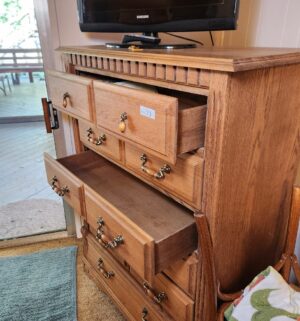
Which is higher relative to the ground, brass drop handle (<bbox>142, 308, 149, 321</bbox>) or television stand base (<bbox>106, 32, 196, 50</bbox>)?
television stand base (<bbox>106, 32, 196, 50</bbox>)

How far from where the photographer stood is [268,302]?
0.69 meters

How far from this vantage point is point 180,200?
2.56 ft

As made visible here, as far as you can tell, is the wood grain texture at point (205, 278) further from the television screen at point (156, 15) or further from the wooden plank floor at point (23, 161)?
the wooden plank floor at point (23, 161)

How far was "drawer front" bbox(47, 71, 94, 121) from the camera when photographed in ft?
2.86

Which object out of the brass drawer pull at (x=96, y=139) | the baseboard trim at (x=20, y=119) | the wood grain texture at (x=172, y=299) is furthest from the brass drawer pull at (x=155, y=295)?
the baseboard trim at (x=20, y=119)

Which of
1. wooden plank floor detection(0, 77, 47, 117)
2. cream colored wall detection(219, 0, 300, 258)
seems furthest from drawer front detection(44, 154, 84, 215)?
wooden plank floor detection(0, 77, 47, 117)

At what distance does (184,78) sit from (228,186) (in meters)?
0.27

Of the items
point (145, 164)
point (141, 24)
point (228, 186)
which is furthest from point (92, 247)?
point (141, 24)

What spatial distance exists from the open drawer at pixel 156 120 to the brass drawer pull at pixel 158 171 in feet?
0.34

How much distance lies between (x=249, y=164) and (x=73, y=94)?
583 millimetres

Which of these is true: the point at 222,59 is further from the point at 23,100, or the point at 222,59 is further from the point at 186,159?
the point at 23,100

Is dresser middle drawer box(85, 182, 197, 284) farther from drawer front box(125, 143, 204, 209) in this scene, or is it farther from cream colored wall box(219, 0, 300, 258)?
cream colored wall box(219, 0, 300, 258)

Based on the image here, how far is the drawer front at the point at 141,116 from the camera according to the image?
1.99 ft

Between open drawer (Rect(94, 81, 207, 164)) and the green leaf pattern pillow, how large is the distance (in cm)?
38
